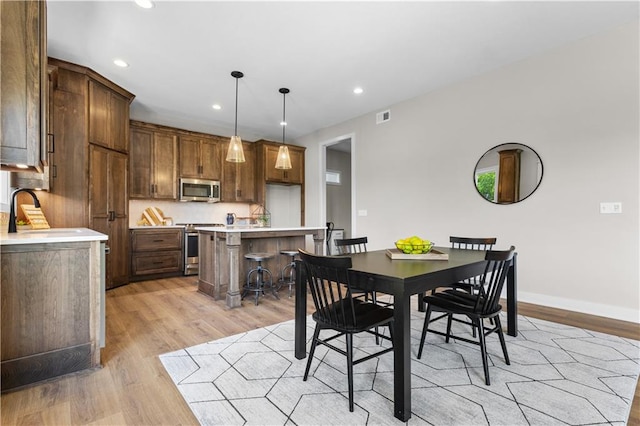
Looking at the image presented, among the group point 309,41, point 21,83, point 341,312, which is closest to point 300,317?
point 341,312

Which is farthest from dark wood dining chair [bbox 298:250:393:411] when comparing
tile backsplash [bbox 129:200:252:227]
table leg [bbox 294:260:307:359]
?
tile backsplash [bbox 129:200:252:227]

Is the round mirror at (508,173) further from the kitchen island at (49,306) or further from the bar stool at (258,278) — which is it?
the kitchen island at (49,306)

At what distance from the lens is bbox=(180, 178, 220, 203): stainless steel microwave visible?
5.52 metres

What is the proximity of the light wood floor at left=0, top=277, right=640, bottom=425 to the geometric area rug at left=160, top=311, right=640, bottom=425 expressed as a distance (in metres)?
0.14

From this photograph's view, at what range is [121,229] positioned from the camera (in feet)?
14.4

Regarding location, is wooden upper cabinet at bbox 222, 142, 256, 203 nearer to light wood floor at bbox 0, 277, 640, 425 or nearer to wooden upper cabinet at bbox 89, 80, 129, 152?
wooden upper cabinet at bbox 89, 80, 129, 152

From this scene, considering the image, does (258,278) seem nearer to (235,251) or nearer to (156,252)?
(235,251)

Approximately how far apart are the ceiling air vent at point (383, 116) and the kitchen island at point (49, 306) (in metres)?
4.40

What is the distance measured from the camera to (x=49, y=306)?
6.30 ft

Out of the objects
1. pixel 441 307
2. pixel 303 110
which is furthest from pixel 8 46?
pixel 303 110

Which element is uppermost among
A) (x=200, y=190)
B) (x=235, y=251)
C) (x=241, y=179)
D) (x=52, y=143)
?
(x=52, y=143)

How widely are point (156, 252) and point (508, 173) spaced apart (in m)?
5.33

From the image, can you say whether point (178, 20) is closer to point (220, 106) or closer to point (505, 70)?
point (220, 106)

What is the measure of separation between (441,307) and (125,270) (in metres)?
4.50
